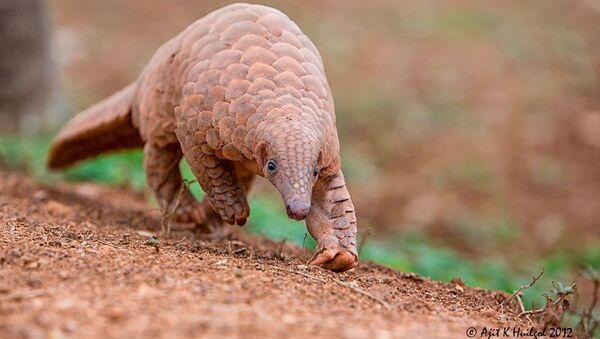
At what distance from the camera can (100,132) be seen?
6.03 metres

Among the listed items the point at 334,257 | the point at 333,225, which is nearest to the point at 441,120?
the point at 333,225

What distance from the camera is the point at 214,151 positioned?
4629 mm

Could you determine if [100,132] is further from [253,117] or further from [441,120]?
[441,120]

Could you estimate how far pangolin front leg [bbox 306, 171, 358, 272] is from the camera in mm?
4289

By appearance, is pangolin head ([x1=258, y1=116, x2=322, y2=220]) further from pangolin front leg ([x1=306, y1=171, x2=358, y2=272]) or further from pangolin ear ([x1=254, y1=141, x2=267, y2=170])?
pangolin front leg ([x1=306, y1=171, x2=358, y2=272])

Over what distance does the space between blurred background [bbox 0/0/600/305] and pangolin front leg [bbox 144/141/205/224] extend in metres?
1.35

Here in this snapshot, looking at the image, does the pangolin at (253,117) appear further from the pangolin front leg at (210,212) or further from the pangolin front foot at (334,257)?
the pangolin front leg at (210,212)

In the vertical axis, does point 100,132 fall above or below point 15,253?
above

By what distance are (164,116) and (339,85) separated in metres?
7.35

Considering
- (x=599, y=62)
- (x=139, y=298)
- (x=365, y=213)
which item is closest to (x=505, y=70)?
(x=599, y=62)

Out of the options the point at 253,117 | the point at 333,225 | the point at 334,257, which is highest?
the point at 253,117

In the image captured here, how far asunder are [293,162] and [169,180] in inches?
67.2

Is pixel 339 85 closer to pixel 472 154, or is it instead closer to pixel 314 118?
pixel 472 154

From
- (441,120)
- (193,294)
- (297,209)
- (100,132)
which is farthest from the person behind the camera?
(441,120)
